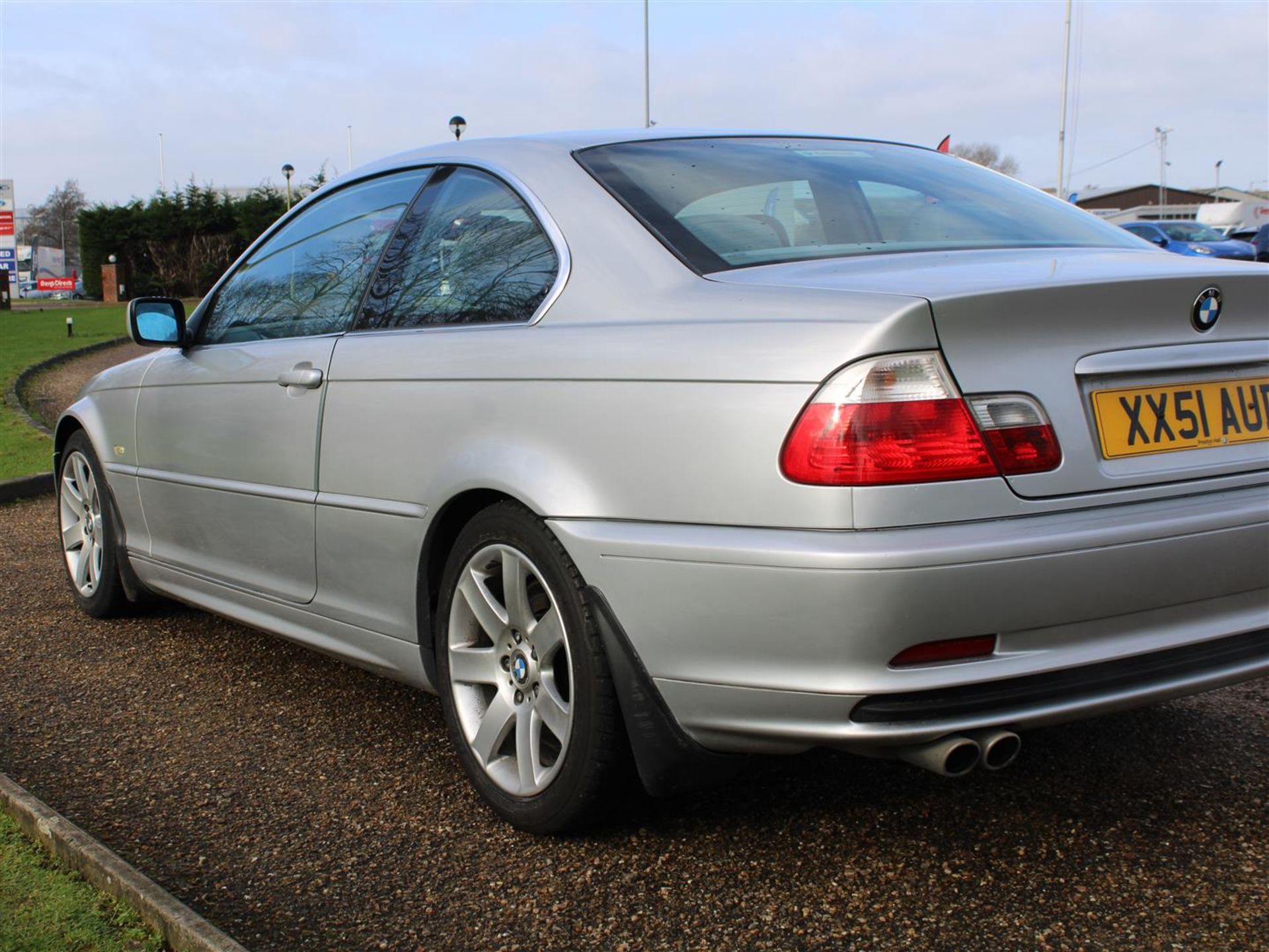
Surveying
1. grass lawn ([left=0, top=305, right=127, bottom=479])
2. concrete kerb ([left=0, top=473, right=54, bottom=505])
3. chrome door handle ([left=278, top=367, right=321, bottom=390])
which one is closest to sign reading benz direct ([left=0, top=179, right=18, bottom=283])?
grass lawn ([left=0, top=305, right=127, bottom=479])

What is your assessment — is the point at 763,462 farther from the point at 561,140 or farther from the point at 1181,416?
the point at 561,140

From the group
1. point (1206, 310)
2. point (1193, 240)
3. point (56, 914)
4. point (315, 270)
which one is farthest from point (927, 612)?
point (1193, 240)

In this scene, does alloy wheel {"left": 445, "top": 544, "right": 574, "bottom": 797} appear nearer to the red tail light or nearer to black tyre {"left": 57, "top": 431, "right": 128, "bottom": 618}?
the red tail light

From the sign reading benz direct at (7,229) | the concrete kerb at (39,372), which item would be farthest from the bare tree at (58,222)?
the concrete kerb at (39,372)

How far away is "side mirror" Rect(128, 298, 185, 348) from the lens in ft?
14.5

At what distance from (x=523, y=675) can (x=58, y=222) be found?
124338mm

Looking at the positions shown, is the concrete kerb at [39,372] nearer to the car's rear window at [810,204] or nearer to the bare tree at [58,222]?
the car's rear window at [810,204]

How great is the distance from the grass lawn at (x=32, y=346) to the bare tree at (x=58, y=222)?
72.6 m

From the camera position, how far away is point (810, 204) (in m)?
3.23

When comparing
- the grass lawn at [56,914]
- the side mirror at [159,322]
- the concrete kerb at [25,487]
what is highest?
the side mirror at [159,322]

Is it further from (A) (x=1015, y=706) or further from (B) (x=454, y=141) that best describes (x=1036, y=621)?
(B) (x=454, y=141)

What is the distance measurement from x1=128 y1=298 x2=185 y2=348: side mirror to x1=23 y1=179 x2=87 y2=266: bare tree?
11160 cm

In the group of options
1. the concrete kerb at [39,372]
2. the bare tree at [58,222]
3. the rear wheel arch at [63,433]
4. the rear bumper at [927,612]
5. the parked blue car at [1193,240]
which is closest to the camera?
the rear bumper at [927,612]

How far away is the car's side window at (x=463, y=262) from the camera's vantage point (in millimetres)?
3154
